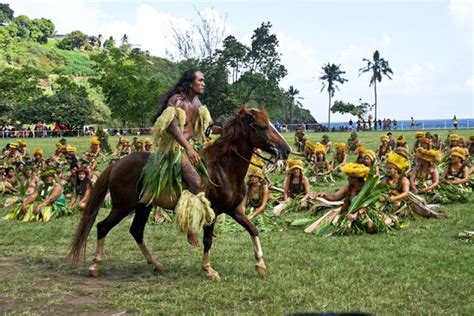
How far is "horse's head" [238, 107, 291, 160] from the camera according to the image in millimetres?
6559

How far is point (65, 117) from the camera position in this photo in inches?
2297

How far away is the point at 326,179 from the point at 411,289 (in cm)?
1094

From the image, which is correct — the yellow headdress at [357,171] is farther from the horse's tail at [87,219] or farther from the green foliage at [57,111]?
the green foliage at [57,111]

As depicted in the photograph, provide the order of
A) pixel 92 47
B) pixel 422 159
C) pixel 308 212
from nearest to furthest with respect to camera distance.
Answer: pixel 308 212 → pixel 422 159 → pixel 92 47

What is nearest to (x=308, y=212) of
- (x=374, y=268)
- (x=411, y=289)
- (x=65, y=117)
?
(x=374, y=268)

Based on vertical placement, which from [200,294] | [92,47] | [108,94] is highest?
[92,47]

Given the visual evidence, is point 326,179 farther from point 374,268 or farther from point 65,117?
point 65,117

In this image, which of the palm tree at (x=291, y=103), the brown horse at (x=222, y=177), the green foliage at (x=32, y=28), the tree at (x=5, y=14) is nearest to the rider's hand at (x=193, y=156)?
the brown horse at (x=222, y=177)

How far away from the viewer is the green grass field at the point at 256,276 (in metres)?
5.55

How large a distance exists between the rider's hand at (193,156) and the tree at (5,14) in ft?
443

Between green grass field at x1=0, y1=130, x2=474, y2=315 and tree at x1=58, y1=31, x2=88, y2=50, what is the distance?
406 feet

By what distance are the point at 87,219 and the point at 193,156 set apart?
5.75 feet

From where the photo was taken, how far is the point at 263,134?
661 cm

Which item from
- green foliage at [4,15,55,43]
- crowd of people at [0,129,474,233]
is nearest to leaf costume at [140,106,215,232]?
crowd of people at [0,129,474,233]
